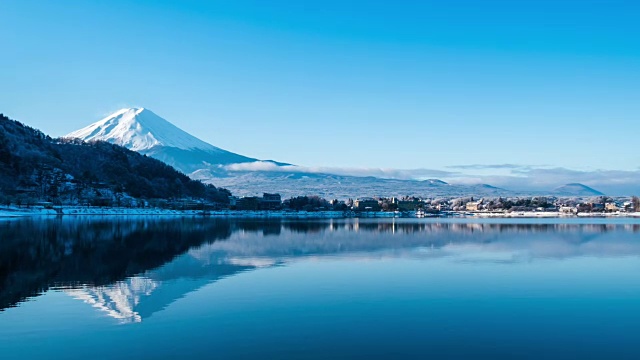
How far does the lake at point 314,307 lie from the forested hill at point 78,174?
65.3m

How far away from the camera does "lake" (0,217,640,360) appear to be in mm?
8805

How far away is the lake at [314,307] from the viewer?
8.80 meters

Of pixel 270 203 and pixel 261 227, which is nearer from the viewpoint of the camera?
pixel 261 227

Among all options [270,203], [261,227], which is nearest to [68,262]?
[261,227]

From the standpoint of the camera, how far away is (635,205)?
493 feet

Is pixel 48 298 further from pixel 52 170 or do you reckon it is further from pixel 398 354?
Result: pixel 52 170

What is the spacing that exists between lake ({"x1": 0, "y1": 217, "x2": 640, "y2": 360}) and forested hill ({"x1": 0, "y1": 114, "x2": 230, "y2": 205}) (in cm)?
6532

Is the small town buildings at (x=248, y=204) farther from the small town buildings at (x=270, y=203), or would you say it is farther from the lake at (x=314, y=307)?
the lake at (x=314, y=307)

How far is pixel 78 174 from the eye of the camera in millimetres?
114688

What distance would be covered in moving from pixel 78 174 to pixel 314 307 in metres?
114

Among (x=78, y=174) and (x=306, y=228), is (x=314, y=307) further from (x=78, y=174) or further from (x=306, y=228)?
(x=78, y=174)

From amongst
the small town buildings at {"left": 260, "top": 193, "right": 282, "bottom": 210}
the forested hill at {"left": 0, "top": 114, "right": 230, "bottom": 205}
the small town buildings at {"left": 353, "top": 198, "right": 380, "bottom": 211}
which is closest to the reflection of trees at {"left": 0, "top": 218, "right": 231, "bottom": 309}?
the forested hill at {"left": 0, "top": 114, "right": 230, "bottom": 205}

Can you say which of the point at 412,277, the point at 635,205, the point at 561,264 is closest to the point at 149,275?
the point at 412,277

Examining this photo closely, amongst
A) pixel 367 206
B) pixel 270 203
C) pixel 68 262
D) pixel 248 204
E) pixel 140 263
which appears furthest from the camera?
pixel 367 206
